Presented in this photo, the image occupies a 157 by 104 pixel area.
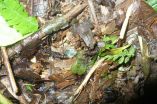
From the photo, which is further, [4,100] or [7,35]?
[7,35]

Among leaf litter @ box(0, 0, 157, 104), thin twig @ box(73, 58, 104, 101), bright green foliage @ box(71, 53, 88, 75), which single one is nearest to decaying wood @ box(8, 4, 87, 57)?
leaf litter @ box(0, 0, 157, 104)

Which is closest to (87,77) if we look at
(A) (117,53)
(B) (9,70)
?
(A) (117,53)

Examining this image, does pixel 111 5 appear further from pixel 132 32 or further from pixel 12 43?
pixel 12 43

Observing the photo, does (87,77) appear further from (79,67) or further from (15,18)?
(15,18)

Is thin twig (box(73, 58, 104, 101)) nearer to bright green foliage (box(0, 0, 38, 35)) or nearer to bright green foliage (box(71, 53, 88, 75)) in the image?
bright green foliage (box(71, 53, 88, 75))

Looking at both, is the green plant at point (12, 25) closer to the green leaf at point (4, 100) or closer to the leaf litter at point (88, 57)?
the leaf litter at point (88, 57)

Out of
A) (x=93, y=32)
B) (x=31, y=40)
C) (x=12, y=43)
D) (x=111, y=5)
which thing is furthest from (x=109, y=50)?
(x=12, y=43)
